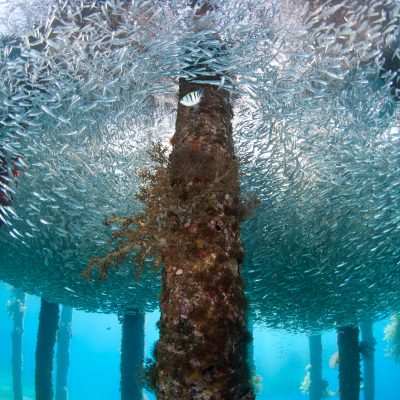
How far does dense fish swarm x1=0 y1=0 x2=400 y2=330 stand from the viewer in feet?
16.5

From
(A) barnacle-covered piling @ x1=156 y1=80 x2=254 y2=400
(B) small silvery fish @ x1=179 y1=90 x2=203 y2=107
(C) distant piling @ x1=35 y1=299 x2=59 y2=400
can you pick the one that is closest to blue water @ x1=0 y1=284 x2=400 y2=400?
(C) distant piling @ x1=35 y1=299 x2=59 y2=400

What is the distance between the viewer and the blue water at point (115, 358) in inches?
4144

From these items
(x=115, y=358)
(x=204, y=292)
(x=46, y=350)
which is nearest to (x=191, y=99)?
(x=204, y=292)

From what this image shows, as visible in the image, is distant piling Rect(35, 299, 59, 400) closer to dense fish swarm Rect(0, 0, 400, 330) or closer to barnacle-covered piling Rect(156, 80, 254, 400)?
dense fish swarm Rect(0, 0, 400, 330)

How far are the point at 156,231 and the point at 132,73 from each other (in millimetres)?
3079

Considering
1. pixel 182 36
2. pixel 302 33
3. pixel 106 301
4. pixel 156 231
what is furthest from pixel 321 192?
pixel 106 301

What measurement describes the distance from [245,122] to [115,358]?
562 feet

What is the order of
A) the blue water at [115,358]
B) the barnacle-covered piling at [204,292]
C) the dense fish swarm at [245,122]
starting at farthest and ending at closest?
the blue water at [115,358], the dense fish swarm at [245,122], the barnacle-covered piling at [204,292]

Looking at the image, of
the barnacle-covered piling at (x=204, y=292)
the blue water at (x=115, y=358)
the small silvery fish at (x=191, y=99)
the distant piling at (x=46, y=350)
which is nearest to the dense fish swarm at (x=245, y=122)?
the small silvery fish at (x=191, y=99)

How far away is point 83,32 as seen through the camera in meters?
5.18

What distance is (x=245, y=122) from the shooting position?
6.80 metres

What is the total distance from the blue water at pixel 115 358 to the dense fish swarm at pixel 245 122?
8447 cm

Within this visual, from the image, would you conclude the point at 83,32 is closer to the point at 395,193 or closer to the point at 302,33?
the point at 302,33

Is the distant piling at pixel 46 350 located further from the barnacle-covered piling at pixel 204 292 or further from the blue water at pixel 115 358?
the blue water at pixel 115 358
